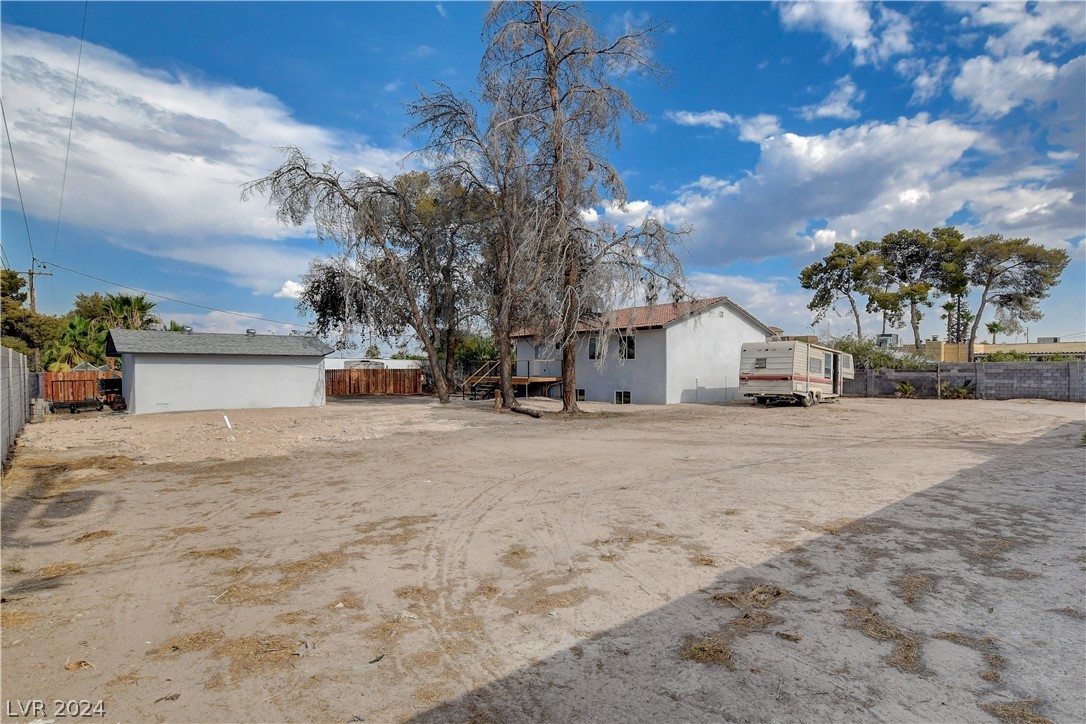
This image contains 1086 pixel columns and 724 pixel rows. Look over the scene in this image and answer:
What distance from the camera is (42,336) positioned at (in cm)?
3284

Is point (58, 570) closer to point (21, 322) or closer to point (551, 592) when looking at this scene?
point (551, 592)

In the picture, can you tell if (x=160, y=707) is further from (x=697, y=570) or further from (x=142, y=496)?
(x=142, y=496)

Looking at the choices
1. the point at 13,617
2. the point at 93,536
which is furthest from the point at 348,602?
the point at 93,536

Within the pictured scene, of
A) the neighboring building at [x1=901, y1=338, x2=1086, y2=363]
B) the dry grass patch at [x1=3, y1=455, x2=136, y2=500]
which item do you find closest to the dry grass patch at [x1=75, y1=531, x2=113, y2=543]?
the dry grass patch at [x1=3, y1=455, x2=136, y2=500]

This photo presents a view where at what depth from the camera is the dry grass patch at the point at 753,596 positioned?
13.2ft

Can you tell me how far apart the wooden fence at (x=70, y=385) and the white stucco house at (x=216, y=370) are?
381cm

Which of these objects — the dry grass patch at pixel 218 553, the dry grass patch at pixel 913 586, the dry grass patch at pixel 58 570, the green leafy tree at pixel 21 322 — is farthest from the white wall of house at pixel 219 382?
the dry grass patch at pixel 913 586

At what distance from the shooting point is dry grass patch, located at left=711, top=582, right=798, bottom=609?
4.03 meters

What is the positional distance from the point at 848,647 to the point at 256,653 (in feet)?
12.0

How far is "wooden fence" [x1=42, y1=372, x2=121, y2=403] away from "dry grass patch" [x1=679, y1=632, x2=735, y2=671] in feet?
103

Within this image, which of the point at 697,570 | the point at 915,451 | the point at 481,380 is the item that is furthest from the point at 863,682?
the point at 481,380

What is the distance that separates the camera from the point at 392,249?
80.2ft

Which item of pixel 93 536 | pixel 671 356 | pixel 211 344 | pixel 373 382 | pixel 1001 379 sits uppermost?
pixel 211 344

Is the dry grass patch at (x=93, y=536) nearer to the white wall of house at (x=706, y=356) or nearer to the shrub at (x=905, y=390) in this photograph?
the white wall of house at (x=706, y=356)
